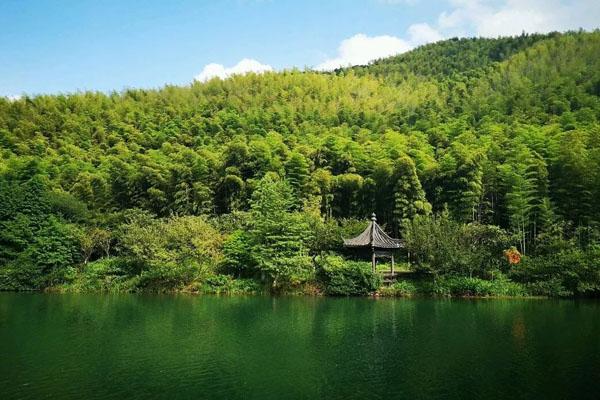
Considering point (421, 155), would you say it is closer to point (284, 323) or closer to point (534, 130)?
point (534, 130)

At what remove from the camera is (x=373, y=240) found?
29.6 m

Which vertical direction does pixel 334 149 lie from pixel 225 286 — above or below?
above

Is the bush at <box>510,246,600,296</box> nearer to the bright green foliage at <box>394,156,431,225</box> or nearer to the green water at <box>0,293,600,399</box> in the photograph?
the green water at <box>0,293,600,399</box>

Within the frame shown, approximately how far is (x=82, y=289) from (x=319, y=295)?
1399cm

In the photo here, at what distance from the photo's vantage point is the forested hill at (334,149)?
109ft

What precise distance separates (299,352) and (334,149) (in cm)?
2684

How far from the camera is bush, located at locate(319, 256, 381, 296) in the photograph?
28.0 metres

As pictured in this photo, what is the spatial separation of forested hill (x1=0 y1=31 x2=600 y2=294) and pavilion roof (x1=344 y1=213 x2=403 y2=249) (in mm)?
2510

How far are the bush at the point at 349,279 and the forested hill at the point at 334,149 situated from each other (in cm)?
562

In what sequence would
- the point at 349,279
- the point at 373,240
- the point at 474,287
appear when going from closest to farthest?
the point at 474,287 < the point at 349,279 < the point at 373,240

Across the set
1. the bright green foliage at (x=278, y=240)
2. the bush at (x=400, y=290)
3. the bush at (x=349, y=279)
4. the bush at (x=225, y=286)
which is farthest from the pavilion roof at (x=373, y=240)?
the bush at (x=225, y=286)

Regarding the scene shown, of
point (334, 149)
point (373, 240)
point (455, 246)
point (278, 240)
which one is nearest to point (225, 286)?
point (278, 240)

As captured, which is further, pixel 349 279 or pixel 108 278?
pixel 108 278

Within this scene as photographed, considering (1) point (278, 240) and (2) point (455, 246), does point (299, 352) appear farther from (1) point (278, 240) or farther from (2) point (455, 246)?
(2) point (455, 246)
